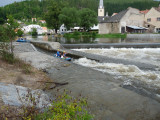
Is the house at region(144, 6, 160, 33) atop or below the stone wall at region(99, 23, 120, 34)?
atop

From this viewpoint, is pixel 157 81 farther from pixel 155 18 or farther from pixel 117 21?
pixel 155 18

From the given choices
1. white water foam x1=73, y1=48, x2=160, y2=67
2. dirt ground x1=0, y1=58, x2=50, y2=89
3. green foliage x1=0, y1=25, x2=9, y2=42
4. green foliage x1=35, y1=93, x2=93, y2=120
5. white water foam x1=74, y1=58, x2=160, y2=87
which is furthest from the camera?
white water foam x1=73, y1=48, x2=160, y2=67

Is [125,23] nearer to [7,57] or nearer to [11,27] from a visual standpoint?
[11,27]

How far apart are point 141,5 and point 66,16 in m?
108

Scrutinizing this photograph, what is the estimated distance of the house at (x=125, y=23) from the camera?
43909mm

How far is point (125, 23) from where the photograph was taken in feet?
147

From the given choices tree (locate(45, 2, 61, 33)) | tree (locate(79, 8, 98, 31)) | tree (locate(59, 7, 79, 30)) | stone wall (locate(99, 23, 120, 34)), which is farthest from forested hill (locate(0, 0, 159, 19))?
stone wall (locate(99, 23, 120, 34))

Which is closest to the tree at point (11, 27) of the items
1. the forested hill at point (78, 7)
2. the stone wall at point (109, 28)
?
the stone wall at point (109, 28)

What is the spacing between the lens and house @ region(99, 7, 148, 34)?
144ft

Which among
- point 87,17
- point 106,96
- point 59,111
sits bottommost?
point 106,96

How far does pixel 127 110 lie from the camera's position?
5.21m

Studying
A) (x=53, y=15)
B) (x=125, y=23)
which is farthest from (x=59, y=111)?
(x=53, y=15)

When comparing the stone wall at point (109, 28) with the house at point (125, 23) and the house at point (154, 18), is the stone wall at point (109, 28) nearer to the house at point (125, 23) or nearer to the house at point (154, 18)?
the house at point (125, 23)

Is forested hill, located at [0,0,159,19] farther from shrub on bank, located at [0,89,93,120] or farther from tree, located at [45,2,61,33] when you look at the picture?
shrub on bank, located at [0,89,93,120]
